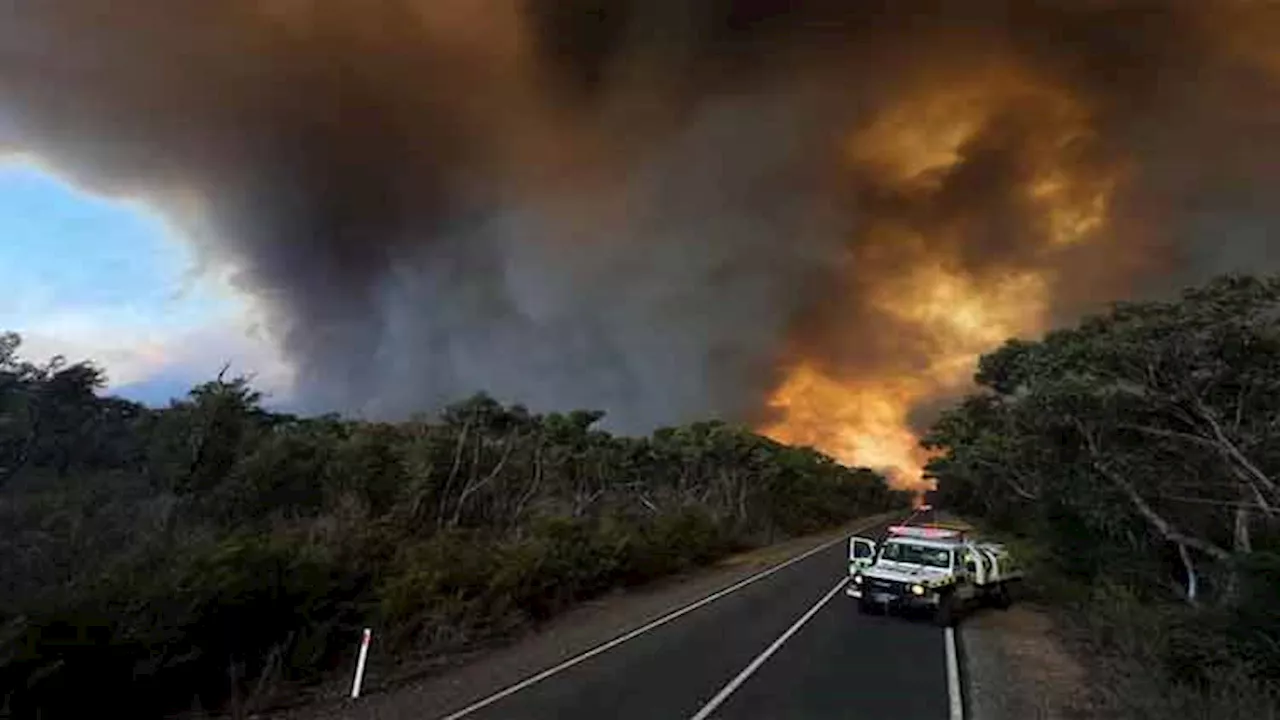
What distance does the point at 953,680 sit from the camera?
1392 centimetres

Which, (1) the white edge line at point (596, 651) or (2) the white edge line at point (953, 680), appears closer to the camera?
(1) the white edge line at point (596, 651)

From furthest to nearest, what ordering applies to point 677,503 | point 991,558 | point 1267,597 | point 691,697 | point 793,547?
point 793,547 → point 677,503 → point 991,558 → point 1267,597 → point 691,697

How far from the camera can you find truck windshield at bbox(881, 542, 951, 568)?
862 inches

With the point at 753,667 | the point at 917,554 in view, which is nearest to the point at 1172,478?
the point at 917,554

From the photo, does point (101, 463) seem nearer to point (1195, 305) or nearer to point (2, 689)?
point (2, 689)

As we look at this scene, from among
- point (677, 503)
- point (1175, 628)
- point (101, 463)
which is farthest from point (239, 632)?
point (677, 503)

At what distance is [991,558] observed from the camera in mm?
24906

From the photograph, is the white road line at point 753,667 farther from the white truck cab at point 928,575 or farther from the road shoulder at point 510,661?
the road shoulder at point 510,661

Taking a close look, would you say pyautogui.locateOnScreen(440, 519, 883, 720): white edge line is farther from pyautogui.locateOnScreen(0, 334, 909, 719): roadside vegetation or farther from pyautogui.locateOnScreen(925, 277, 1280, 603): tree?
pyautogui.locateOnScreen(925, 277, 1280, 603): tree

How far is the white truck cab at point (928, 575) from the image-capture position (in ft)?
67.3

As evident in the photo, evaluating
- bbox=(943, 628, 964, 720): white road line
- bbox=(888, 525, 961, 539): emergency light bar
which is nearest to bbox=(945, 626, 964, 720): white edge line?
bbox=(943, 628, 964, 720): white road line

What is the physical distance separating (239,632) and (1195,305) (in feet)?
49.7

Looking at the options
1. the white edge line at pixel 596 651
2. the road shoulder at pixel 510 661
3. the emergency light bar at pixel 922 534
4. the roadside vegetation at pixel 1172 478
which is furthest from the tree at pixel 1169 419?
the road shoulder at pixel 510 661

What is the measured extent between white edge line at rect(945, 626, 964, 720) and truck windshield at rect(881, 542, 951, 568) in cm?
290
